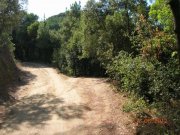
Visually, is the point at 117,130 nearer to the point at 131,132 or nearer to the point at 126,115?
Result: the point at 131,132

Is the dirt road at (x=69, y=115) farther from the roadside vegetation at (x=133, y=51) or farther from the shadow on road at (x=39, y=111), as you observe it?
the roadside vegetation at (x=133, y=51)

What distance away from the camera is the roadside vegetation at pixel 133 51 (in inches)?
682

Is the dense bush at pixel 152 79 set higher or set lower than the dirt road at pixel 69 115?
higher

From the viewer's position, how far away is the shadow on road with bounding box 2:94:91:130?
16.6 meters

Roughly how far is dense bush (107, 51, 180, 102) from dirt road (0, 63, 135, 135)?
151cm

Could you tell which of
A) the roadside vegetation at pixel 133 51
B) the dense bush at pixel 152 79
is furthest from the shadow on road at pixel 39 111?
the dense bush at pixel 152 79

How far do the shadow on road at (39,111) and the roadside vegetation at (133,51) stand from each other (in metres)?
3.06

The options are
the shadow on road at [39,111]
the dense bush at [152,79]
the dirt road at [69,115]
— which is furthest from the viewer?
the dense bush at [152,79]

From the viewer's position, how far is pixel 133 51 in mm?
32188

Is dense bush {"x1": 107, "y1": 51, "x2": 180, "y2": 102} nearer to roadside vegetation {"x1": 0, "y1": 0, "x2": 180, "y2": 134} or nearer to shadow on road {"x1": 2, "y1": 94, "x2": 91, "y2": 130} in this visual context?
roadside vegetation {"x1": 0, "y1": 0, "x2": 180, "y2": 134}

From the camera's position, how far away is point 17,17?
27.2 m

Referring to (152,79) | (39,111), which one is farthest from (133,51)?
(39,111)

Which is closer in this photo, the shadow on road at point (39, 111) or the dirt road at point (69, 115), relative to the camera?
the dirt road at point (69, 115)

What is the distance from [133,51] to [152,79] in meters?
13.9
